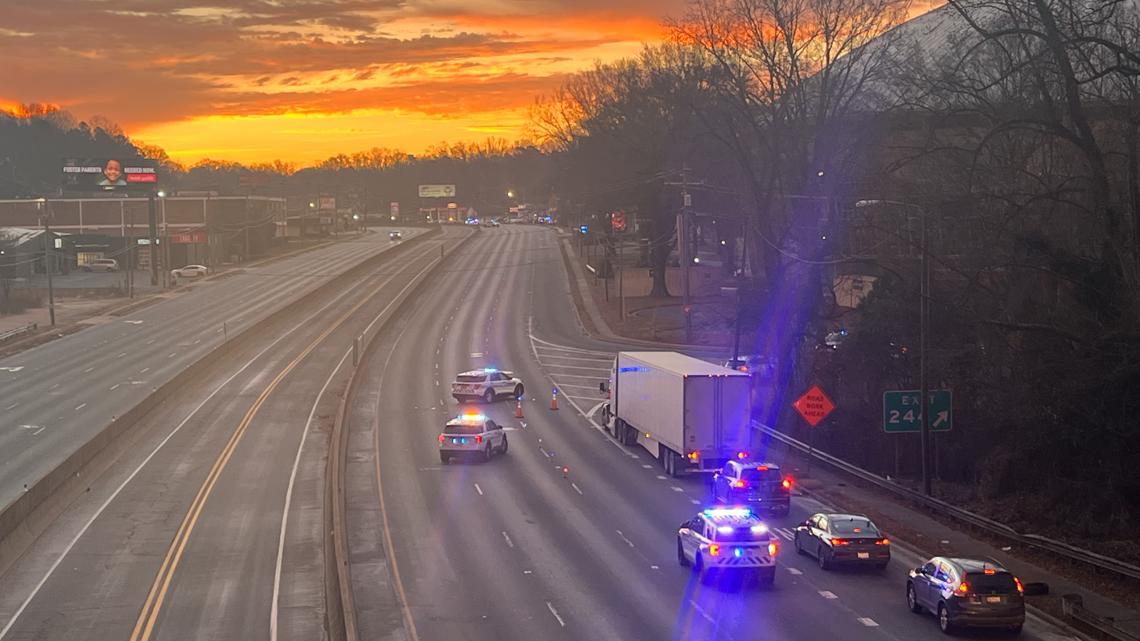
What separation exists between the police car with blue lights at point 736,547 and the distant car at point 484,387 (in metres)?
31.1

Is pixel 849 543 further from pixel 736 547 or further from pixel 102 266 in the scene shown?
pixel 102 266

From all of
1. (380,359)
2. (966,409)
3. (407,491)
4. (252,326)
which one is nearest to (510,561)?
(407,491)

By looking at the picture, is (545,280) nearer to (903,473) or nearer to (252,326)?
(252,326)

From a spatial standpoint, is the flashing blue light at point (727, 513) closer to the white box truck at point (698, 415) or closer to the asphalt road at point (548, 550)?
the asphalt road at point (548, 550)

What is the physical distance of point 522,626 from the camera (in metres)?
22.8

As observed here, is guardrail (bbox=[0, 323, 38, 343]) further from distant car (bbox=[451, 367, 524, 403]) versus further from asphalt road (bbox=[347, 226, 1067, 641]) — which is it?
distant car (bbox=[451, 367, 524, 403])

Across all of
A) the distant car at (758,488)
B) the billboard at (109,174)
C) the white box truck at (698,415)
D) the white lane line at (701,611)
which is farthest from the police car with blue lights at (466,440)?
the billboard at (109,174)

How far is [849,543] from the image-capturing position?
26797 mm

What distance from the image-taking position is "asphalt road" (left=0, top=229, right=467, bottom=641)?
25297 millimetres

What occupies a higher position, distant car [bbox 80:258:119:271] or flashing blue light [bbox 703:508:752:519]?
distant car [bbox 80:258:119:271]

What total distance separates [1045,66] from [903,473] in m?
19.7

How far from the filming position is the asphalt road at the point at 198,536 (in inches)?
996

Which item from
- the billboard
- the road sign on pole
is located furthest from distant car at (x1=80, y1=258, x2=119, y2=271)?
the road sign on pole

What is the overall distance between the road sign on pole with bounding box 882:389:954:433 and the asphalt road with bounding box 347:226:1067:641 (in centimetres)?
336
